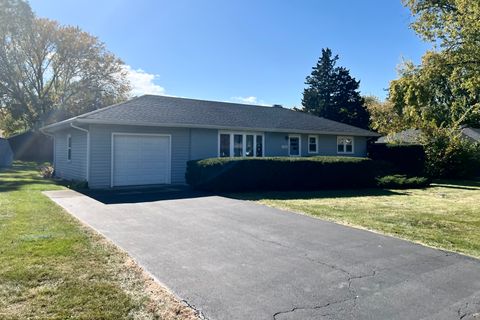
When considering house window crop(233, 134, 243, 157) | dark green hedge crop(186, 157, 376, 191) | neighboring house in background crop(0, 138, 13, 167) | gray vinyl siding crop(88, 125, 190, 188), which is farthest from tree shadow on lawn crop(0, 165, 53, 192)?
neighboring house in background crop(0, 138, 13, 167)

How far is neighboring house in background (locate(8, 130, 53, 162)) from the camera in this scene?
3684 centimetres

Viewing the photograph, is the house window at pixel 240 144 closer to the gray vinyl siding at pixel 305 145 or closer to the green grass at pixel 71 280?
the gray vinyl siding at pixel 305 145

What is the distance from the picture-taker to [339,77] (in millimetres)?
41312

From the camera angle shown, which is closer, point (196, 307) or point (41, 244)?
point (196, 307)

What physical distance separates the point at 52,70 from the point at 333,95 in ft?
100

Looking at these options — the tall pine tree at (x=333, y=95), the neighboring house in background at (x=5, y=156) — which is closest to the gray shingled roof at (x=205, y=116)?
the tall pine tree at (x=333, y=95)

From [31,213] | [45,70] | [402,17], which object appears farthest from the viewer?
[45,70]

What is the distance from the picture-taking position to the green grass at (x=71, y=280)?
12.0 ft

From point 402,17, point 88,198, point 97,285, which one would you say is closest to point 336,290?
point 97,285

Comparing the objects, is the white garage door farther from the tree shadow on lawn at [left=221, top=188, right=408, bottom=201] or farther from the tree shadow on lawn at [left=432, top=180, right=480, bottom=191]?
the tree shadow on lawn at [left=432, top=180, right=480, bottom=191]

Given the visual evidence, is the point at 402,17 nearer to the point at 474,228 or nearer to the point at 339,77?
the point at 474,228

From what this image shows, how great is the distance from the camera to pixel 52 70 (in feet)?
130

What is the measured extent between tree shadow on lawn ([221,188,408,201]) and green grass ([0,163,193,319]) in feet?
21.2

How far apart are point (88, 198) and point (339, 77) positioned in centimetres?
3511
